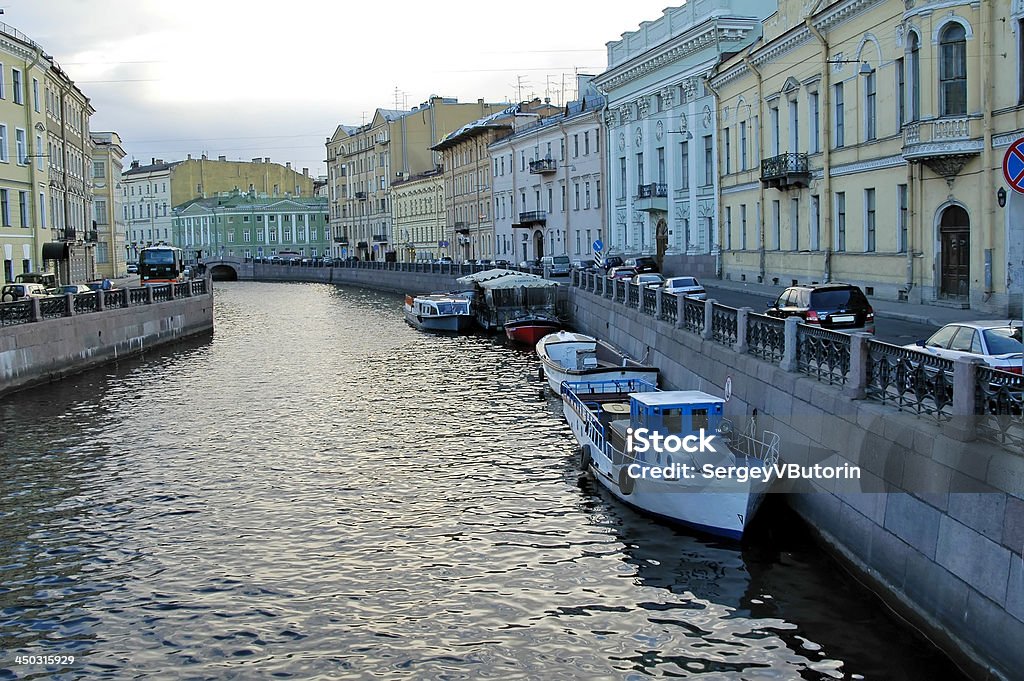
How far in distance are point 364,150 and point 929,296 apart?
92.6 meters

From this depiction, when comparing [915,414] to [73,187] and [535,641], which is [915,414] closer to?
[535,641]

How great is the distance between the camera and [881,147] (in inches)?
1228

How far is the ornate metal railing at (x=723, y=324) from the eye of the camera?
20141mm

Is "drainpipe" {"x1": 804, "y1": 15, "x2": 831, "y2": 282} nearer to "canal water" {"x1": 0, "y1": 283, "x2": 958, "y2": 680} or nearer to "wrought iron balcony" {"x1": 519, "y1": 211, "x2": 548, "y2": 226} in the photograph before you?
"canal water" {"x1": 0, "y1": 283, "x2": 958, "y2": 680}

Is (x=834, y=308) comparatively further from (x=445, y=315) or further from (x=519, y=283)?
(x=445, y=315)

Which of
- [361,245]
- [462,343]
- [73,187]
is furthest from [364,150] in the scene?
[462,343]

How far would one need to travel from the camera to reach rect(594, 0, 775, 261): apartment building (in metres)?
48.5

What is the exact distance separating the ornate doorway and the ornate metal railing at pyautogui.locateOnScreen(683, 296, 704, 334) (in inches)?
302

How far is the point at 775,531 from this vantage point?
14.9 metres

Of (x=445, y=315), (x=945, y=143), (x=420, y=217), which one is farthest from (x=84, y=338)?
(x=420, y=217)

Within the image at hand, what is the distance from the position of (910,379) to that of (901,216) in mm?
19611

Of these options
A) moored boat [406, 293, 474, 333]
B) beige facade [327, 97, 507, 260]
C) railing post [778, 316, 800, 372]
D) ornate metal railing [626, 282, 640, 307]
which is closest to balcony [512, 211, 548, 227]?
moored boat [406, 293, 474, 333]

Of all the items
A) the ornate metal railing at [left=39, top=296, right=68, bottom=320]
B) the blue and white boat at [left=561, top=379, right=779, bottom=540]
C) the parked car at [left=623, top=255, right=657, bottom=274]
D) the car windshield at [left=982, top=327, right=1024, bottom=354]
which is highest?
the parked car at [left=623, top=255, right=657, bottom=274]

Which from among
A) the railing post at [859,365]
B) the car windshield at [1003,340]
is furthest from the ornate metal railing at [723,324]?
the railing post at [859,365]
